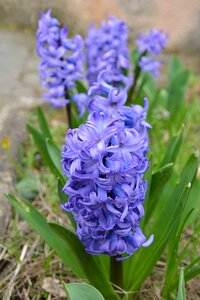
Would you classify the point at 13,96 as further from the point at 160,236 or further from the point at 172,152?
the point at 160,236

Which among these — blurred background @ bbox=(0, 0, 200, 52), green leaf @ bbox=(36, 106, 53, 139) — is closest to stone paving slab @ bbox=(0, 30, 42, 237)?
green leaf @ bbox=(36, 106, 53, 139)

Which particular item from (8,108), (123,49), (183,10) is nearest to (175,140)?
(123,49)

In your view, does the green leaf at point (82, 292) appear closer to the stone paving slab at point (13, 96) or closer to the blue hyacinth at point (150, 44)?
the stone paving slab at point (13, 96)

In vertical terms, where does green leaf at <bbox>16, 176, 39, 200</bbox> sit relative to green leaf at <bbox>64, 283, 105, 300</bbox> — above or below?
above

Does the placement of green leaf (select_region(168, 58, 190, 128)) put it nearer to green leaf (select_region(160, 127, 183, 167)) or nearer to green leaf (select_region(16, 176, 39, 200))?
green leaf (select_region(16, 176, 39, 200))

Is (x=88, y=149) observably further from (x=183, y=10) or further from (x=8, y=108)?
(x=183, y=10)

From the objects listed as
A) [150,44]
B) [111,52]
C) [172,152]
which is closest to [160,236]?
[172,152]
